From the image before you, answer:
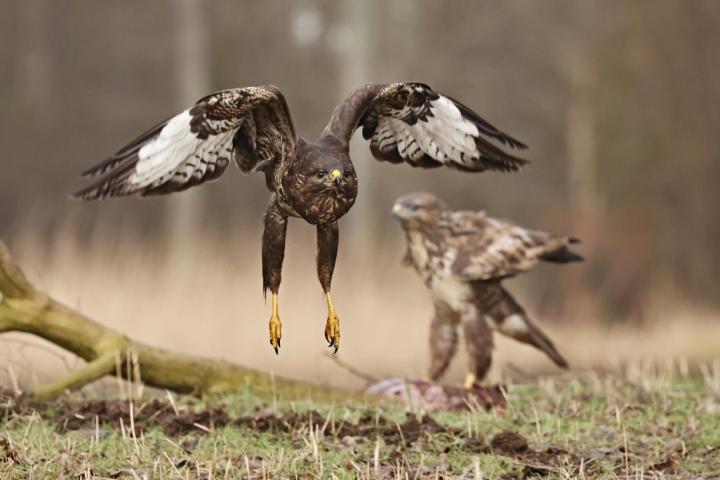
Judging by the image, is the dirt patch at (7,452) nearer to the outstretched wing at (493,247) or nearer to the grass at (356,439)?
the grass at (356,439)

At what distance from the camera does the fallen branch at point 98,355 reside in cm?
532

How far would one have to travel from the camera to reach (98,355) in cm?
550

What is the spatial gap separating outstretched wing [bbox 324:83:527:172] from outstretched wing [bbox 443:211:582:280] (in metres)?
1.36

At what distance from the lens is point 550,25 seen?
17641mm

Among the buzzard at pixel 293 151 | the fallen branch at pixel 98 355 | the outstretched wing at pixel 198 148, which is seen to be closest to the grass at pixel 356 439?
the fallen branch at pixel 98 355

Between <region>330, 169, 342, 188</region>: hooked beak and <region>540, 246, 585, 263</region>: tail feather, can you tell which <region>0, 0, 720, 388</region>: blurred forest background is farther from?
<region>330, 169, 342, 188</region>: hooked beak

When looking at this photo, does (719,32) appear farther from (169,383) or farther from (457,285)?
(169,383)

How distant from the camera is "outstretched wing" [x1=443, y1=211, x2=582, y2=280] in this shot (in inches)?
252

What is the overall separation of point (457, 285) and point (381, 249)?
23.6 ft

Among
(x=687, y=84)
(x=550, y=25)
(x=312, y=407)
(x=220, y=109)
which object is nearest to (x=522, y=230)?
(x=312, y=407)

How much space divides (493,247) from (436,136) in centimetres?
176

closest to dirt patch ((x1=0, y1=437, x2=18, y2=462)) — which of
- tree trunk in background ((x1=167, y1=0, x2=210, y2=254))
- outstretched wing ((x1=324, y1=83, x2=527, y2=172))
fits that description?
outstretched wing ((x1=324, y1=83, x2=527, y2=172))

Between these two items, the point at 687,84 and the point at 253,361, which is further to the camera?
the point at 687,84

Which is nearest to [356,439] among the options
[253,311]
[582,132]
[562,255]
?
[562,255]
